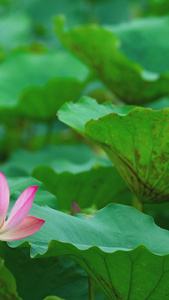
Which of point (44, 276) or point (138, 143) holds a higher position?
point (138, 143)

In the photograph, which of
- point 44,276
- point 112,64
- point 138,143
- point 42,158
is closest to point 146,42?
point 112,64

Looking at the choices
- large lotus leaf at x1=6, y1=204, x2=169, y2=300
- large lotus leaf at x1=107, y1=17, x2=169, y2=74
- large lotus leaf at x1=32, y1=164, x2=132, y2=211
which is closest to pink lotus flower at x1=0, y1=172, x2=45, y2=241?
large lotus leaf at x1=6, y1=204, x2=169, y2=300

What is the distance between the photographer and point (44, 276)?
1.00 metres

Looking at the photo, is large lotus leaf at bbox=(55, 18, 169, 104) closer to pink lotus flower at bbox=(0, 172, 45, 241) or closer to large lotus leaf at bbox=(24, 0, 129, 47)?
pink lotus flower at bbox=(0, 172, 45, 241)

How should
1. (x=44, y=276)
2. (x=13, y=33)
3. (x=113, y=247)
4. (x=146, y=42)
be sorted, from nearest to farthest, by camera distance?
(x=113, y=247), (x=44, y=276), (x=146, y=42), (x=13, y=33)

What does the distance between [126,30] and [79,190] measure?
0.69m

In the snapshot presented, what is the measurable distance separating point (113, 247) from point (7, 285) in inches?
6.5

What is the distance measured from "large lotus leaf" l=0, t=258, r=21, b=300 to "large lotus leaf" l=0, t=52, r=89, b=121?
0.86 meters

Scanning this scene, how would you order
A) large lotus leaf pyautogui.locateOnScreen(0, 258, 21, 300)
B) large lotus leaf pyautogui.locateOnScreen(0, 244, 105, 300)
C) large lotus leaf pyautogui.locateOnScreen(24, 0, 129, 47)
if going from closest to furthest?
1. large lotus leaf pyautogui.locateOnScreen(0, 258, 21, 300)
2. large lotus leaf pyautogui.locateOnScreen(0, 244, 105, 300)
3. large lotus leaf pyautogui.locateOnScreen(24, 0, 129, 47)

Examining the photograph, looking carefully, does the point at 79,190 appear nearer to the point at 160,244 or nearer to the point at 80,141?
Answer: the point at 160,244

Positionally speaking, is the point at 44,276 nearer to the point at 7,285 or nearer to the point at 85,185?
the point at 7,285

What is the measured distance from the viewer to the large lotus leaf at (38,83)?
173 centimetres

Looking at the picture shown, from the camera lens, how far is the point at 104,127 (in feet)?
3.30

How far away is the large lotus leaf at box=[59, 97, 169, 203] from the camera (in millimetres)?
993
